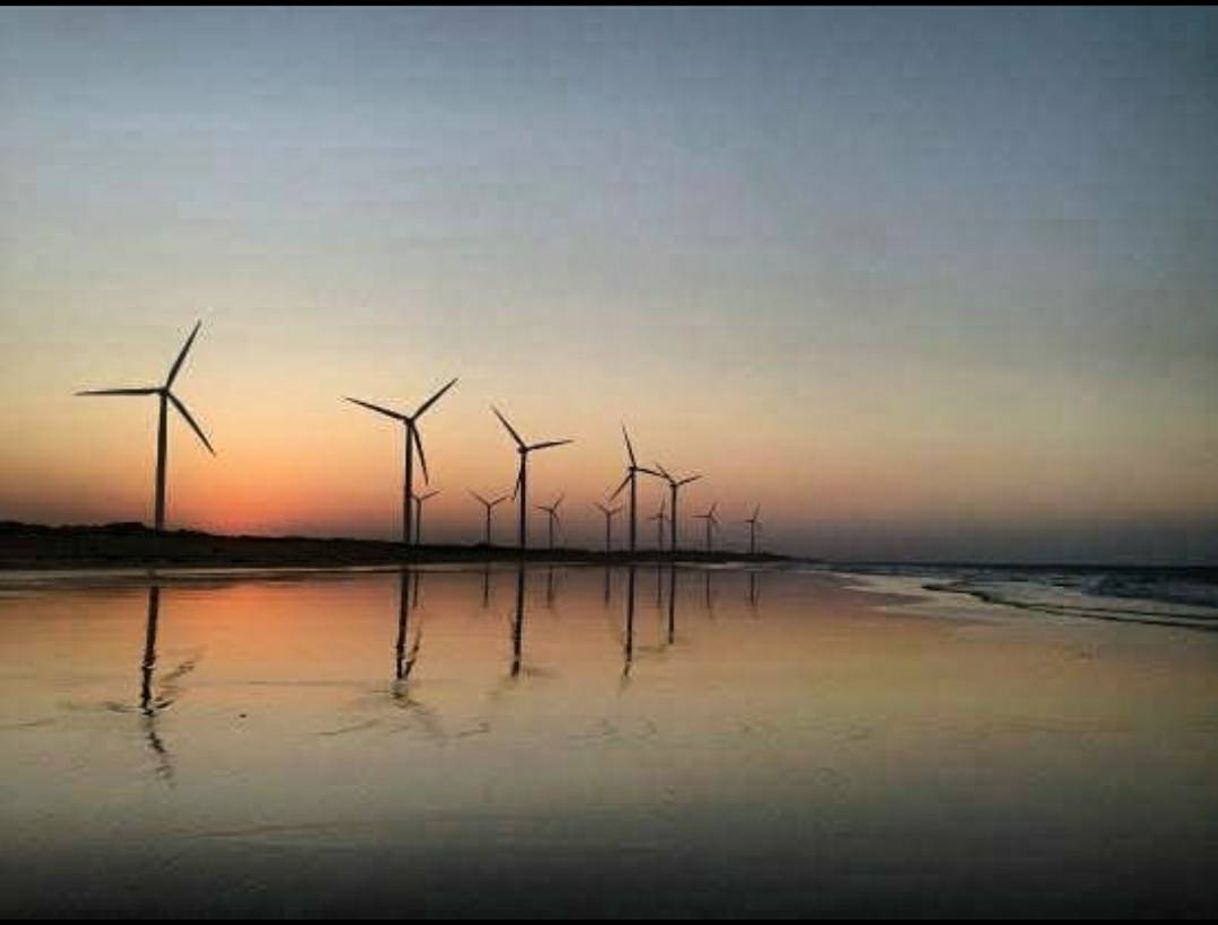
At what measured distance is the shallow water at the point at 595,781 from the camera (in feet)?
24.5

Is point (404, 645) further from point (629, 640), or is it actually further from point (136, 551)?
point (136, 551)

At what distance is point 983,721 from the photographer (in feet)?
48.9

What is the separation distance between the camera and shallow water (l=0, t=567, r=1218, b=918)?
746cm

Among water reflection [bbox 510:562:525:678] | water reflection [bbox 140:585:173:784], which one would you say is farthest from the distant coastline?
water reflection [bbox 140:585:173:784]

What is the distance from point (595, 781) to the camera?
10.7 metres

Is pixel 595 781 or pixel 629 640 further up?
pixel 595 781

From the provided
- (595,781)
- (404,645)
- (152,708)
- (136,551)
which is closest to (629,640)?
(404,645)

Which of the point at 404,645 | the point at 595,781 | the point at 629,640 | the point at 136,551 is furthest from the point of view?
the point at 136,551

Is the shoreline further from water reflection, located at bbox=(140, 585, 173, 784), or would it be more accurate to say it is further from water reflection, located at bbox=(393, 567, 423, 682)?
water reflection, located at bbox=(140, 585, 173, 784)

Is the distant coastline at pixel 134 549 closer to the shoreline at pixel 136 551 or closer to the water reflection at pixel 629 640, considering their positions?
the shoreline at pixel 136 551

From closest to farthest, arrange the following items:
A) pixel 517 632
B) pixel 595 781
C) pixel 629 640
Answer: pixel 595 781
pixel 629 640
pixel 517 632

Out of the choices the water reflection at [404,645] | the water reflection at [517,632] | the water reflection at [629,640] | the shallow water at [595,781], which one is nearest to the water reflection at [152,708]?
the shallow water at [595,781]

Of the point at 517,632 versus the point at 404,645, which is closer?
the point at 404,645

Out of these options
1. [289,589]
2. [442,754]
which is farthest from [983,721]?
[289,589]
